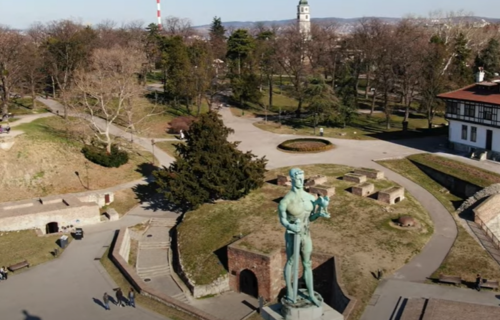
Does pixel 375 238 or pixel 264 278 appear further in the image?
pixel 375 238

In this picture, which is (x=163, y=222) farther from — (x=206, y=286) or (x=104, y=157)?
(x=104, y=157)

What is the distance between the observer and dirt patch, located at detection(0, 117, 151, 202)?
40.2m

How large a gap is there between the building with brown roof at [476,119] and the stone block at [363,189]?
13362 millimetres

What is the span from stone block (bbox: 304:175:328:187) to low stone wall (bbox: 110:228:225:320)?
14.8m

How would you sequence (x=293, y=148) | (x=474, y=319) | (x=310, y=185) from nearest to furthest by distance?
1. (x=474, y=319)
2. (x=310, y=185)
3. (x=293, y=148)

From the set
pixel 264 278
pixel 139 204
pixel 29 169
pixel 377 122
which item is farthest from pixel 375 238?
pixel 377 122

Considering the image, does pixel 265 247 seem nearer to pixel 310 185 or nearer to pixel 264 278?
pixel 264 278

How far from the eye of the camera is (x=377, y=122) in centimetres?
6431

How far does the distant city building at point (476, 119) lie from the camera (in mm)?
44906

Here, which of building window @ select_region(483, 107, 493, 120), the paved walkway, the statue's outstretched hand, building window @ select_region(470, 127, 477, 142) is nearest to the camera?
the statue's outstretched hand

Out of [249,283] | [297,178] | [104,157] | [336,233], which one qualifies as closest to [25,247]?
[249,283]

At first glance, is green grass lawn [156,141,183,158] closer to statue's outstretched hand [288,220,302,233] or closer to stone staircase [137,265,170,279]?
stone staircase [137,265,170,279]

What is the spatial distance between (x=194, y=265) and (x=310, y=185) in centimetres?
1319

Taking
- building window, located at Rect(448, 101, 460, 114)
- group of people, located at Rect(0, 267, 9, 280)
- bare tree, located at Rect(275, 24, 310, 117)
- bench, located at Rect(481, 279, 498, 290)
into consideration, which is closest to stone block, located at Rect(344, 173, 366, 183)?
building window, located at Rect(448, 101, 460, 114)
